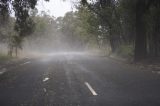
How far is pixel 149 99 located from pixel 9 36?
3091 centimetres

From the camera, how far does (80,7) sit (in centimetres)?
4669

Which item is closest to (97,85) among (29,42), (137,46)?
(137,46)

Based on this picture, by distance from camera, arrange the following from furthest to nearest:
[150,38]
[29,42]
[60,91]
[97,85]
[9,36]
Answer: [29,42] → [9,36] → [150,38] → [97,85] → [60,91]

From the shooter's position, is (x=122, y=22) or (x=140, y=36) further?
(x=122, y=22)

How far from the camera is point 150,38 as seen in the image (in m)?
32.2

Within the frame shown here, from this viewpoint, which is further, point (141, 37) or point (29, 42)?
point (29, 42)

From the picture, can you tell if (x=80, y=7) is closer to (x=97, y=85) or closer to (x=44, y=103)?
(x=97, y=85)

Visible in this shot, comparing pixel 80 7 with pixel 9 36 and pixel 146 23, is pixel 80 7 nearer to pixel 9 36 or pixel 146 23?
pixel 9 36

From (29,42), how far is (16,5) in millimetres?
52846

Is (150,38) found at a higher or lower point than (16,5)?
lower

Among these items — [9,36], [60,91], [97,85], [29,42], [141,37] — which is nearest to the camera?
[60,91]

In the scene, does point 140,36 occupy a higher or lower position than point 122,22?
lower

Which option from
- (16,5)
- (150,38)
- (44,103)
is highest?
(16,5)

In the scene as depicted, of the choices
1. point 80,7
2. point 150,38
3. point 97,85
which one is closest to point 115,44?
point 80,7
